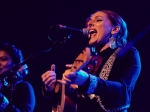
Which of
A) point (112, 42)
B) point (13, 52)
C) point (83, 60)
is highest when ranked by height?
point (13, 52)

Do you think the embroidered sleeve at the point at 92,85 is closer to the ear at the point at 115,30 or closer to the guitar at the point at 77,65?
the guitar at the point at 77,65

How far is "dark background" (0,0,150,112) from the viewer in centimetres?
475

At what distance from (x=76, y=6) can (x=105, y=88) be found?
3.10m

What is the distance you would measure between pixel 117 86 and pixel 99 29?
2.86 feet

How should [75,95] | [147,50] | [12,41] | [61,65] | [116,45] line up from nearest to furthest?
[75,95], [116,45], [147,50], [61,65], [12,41]

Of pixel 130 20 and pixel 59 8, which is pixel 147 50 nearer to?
pixel 130 20

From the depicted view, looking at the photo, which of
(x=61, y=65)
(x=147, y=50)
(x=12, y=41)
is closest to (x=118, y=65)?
(x=147, y=50)

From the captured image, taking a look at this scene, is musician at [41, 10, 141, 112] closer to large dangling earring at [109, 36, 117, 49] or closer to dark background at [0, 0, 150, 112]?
large dangling earring at [109, 36, 117, 49]

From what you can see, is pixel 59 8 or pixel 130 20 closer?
pixel 130 20

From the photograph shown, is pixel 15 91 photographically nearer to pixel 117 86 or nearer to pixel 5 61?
pixel 5 61

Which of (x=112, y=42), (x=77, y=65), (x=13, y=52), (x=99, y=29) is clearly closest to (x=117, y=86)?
(x=77, y=65)

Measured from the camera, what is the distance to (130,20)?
4781 millimetres

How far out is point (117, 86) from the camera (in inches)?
95.4

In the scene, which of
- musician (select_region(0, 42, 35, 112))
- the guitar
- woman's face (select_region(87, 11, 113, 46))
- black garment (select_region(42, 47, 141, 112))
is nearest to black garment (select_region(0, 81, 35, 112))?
musician (select_region(0, 42, 35, 112))
